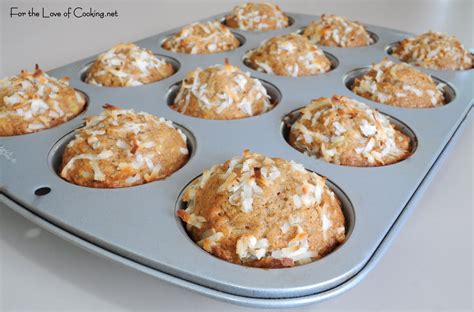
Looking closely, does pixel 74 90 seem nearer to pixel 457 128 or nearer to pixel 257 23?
pixel 257 23

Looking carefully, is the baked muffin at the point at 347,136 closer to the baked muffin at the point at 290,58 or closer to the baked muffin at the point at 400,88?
the baked muffin at the point at 400,88

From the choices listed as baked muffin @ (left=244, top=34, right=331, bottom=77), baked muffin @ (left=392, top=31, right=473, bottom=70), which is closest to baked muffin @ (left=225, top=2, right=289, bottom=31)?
baked muffin @ (left=244, top=34, right=331, bottom=77)

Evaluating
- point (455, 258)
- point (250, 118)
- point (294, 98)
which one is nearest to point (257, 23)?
point (294, 98)

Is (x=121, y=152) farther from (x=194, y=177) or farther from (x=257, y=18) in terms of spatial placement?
(x=257, y=18)

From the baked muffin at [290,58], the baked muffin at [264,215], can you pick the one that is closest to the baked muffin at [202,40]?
the baked muffin at [290,58]

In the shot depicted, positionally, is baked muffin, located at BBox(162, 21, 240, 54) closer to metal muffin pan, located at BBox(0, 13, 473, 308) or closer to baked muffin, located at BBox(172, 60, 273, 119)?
metal muffin pan, located at BBox(0, 13, 473, 308)

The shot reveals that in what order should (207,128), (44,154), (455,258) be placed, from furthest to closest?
1. (207,128)
2. (44,154)
3. (455,258)
